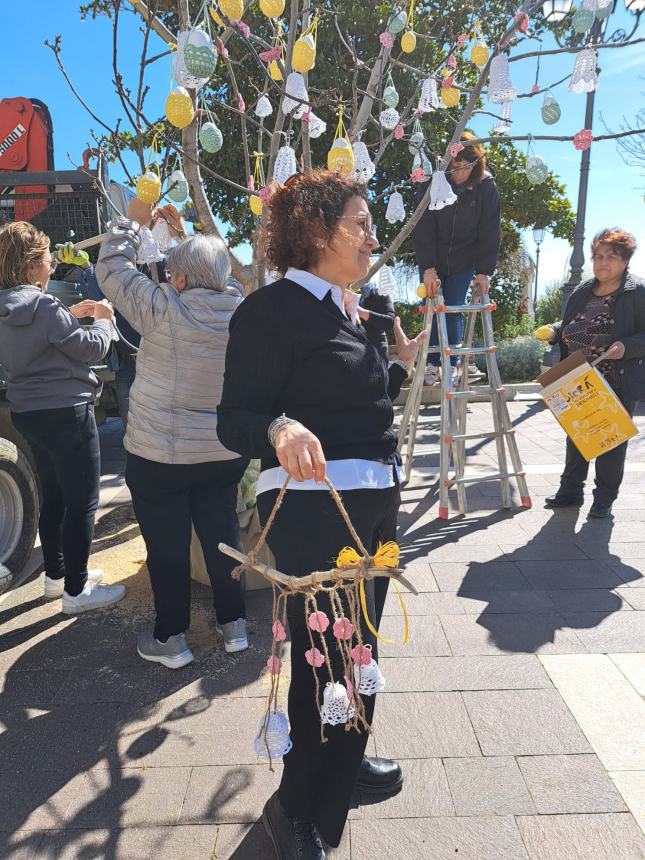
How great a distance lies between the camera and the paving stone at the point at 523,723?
2225 millimetres

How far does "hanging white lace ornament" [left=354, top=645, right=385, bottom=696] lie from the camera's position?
1627 mm

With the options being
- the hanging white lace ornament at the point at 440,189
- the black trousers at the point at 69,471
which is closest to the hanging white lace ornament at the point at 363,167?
the hanging white lace ornament at the point at 440,189

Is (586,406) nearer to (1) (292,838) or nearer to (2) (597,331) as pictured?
(2) (597,331)

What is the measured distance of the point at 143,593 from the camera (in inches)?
141

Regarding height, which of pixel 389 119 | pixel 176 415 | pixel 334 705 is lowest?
pixel 334 705

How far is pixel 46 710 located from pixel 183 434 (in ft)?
3.98

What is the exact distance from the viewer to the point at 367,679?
5.39 feet

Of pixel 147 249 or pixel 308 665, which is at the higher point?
pixel 147 249

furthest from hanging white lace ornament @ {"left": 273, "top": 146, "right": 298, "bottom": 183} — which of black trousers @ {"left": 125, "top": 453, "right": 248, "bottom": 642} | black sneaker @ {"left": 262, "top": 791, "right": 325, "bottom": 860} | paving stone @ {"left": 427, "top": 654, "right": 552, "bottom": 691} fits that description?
black sneaker @ {"left": 262, "top": 791, "right": 325, "bottom": 860}

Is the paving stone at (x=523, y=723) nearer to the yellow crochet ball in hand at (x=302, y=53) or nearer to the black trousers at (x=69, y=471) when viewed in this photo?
the black trousers at (x=69, y=471)

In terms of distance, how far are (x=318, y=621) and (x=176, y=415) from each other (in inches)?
53.7

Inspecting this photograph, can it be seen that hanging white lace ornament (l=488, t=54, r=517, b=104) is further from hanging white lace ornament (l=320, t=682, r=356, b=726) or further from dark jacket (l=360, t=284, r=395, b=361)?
hanging white lace ornament (l=320, t=682, r=356, b=726)

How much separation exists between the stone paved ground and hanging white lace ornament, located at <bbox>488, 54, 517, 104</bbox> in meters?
2.42

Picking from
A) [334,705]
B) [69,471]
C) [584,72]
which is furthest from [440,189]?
[334,705]
